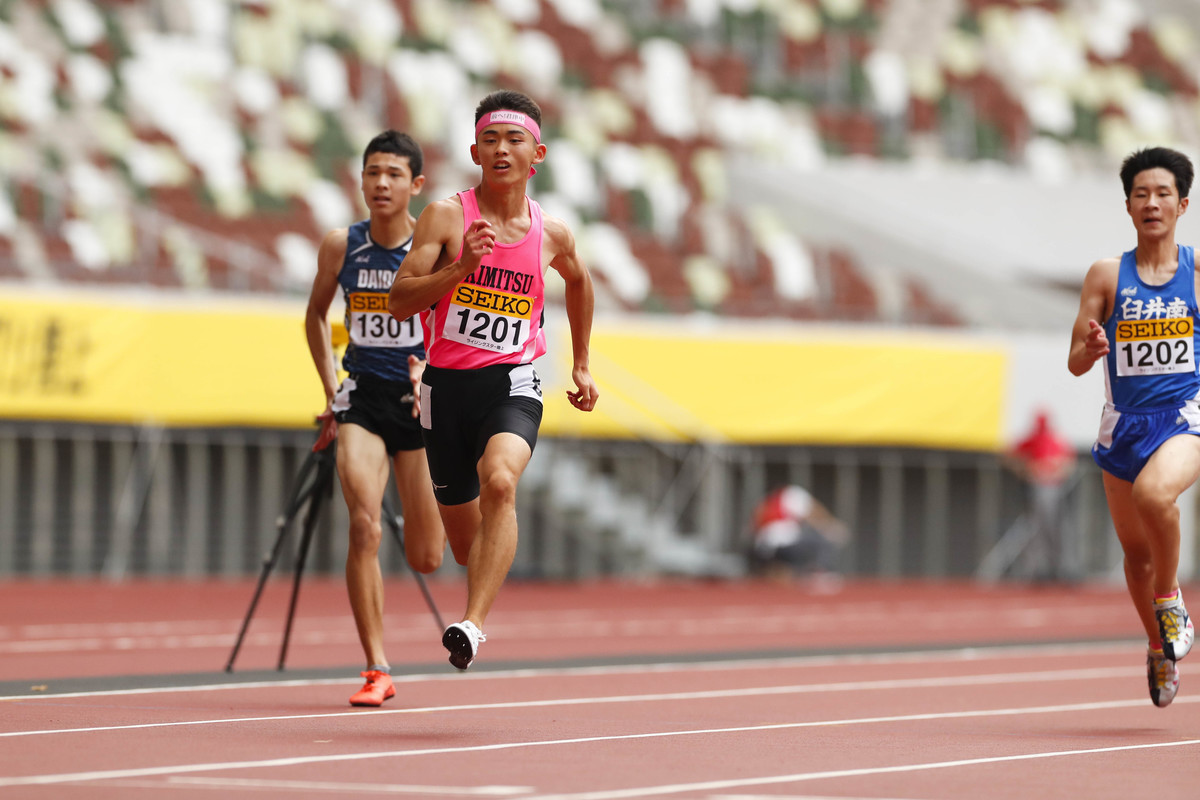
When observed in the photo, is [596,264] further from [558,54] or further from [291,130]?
[558,54]

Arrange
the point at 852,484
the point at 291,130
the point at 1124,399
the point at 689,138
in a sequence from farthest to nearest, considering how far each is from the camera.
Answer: the point at 689,138
the point at 291,130
the point at 852,484
the point at 1124,399

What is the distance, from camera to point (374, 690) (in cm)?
802

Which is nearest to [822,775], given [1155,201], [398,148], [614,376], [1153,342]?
[1153,342]

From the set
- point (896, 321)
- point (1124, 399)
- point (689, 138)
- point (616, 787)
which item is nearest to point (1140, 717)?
point (1124, 399)

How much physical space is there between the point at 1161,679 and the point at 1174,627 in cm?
22

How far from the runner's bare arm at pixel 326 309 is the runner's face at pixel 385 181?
27cm

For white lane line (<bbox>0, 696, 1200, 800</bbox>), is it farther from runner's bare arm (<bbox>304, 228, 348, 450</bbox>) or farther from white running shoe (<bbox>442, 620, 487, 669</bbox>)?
runner's bare arm (<bbox>304, 228, 348, 450</bbox>)

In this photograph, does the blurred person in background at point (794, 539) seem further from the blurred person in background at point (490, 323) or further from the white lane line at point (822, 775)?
the white lane line at point (822, 775)

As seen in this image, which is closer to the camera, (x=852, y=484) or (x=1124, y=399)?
(x=1124, y=399)

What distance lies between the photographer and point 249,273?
1986 cm

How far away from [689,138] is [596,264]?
613 centimetres

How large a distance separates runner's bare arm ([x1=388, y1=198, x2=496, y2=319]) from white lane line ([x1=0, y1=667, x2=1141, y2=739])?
63.6 inches

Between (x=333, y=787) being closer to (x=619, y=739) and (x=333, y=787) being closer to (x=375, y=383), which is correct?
(x=619, y=739)

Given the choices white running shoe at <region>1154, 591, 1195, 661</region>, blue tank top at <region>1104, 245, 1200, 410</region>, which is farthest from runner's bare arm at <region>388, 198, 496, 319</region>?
white running shoe at <region>1154, 591, 1195, 661</region>
